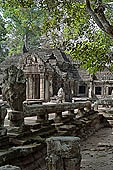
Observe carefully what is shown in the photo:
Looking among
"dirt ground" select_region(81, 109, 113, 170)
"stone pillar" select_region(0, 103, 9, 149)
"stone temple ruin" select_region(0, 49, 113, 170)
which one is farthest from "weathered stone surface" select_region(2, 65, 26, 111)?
"dirt ground" select_region(81, 109, 113, 170)

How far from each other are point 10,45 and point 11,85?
145ft

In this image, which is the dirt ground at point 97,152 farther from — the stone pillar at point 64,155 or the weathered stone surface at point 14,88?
the weathered stone surface at point 14,88

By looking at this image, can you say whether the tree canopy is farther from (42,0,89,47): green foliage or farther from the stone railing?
the stone railing

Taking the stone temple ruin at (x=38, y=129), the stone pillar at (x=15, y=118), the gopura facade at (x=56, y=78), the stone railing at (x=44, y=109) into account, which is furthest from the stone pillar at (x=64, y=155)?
the gopura facade at (x=56, y=78)

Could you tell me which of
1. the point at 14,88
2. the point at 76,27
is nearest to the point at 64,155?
the point at 14,88

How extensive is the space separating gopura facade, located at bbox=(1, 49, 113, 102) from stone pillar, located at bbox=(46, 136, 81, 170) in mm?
19431

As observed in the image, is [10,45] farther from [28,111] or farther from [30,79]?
[28,111]

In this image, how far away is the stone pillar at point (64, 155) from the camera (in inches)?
196

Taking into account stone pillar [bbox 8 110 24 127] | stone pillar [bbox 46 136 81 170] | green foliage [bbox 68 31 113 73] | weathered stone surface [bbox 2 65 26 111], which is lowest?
stone pillar [bbox 46 136 81 170]

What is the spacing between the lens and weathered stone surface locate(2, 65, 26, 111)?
7.04 metres

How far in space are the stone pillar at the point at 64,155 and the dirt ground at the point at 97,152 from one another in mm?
2268

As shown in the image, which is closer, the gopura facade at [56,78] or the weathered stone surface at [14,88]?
the weathered stone surface at [14,88]

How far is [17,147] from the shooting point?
611 centimetres

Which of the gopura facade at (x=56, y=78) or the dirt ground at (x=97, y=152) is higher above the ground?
the gopura facade at (x=56, y=78)
